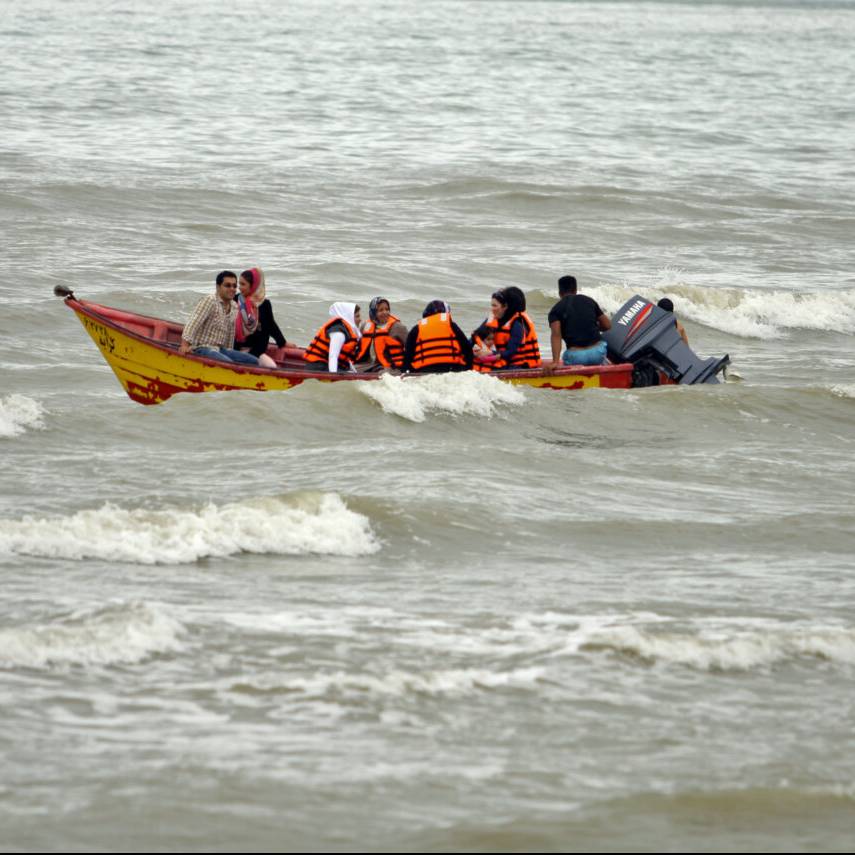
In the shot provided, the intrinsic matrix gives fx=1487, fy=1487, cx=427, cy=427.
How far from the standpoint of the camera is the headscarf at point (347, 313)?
521 inches

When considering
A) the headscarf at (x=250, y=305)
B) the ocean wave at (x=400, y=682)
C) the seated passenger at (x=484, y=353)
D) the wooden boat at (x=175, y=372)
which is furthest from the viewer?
the seated passenger at (x=484, y=353)

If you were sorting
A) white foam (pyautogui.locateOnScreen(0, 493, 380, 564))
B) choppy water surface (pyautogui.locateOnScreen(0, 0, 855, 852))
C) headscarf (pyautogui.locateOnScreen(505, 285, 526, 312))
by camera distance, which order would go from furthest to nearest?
headscarf (pyautogui.locateOnScreen(505, 285, 526, 312)), white foam (pyautogui.locateOnScreen(0, 493, 380, 564)), choppy water surface (pyautogui.locateOnScreen(0, 0, 855, 852))

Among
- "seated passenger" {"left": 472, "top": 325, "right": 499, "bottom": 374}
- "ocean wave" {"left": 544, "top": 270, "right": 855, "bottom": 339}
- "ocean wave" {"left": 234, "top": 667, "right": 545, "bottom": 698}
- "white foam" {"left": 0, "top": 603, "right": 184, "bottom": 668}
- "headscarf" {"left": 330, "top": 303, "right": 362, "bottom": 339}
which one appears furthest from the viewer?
"ocean wave" {"left": 544, "top": 270, "right": 855, "bottom": 339}

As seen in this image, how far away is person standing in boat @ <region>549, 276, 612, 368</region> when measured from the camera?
44.6ft

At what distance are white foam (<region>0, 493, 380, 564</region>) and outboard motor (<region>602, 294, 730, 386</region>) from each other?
489cm

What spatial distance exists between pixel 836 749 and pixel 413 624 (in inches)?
90.6

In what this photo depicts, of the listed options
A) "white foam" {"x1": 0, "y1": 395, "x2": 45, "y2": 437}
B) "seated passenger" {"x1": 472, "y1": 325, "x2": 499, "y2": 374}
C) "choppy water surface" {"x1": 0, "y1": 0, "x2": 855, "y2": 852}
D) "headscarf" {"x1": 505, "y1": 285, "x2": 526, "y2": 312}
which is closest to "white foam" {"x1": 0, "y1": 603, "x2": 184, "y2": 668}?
"choppy water surface" {"x1": 0, "y1": 0, "x2": 855, "y2": 852}

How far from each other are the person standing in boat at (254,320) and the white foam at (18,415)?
1.87 m

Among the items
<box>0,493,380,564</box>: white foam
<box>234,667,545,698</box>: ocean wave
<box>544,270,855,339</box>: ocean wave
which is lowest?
<box>234,667,545,698</box>: ocean wave

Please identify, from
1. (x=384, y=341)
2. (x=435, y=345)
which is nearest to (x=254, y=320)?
(x=384, y=341)

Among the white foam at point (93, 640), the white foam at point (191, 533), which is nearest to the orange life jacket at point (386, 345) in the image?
the white foam at point (191, 533)

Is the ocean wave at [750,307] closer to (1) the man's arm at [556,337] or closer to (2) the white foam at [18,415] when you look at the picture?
(1) the man's arm at [556,337]

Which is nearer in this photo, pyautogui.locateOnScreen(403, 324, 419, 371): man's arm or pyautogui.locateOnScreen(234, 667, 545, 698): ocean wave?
pyautogui.locateOnScreen(234, 667, 545, 698): ocean wave

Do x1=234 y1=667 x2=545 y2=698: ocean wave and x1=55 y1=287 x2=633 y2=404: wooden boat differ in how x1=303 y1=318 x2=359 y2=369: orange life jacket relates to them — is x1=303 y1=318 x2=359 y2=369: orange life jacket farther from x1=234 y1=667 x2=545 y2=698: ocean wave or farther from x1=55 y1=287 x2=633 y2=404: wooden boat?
x1=234 y1=667 x2=545 y2=698: ocean wave
